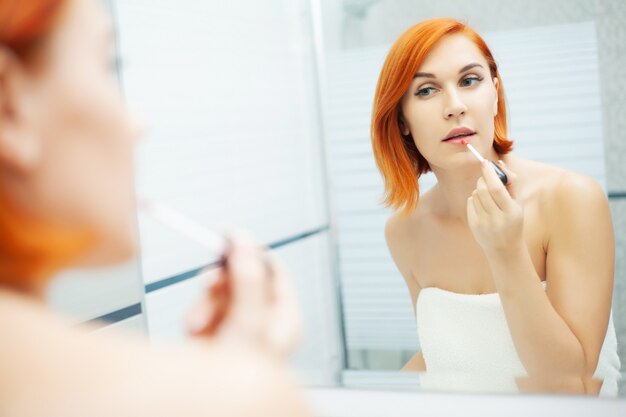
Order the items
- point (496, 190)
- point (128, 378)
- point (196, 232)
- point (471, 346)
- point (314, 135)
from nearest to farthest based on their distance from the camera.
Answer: point (128, 378) < point (196, 232) < point (496, 190) < point (471, 346) < point (314, 135)

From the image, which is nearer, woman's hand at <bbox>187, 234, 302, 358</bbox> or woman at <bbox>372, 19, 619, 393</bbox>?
woman's hand at <bbox>187, 234, 302, 358</bbox>

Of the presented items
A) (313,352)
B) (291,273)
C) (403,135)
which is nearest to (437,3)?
(403,135)

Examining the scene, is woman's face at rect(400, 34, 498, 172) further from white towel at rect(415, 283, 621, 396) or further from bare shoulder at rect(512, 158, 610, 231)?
white towel at rect(415, 283, 621, 396)

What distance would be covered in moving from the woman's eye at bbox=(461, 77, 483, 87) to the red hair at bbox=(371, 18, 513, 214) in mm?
33

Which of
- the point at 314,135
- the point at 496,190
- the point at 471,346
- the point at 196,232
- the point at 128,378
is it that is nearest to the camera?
the point at 128,378

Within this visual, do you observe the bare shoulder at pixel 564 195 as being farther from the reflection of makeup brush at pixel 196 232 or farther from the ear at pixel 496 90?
the reflection of makeup brush at pixel 196 232

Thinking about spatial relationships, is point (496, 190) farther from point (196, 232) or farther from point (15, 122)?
point (15, 122)

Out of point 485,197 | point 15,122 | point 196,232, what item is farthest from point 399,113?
point 15,122

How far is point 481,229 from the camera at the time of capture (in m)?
1.16

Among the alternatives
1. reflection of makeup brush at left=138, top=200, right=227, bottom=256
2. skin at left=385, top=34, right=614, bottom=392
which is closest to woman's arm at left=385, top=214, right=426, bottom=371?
skin at left=385, top=34, right=614, bottom=392

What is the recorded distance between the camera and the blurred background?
3.87 feet

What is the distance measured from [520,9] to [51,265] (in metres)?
1.00

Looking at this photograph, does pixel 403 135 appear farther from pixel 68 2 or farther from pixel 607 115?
pixel 68 2

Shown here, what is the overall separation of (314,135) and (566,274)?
574 mm
